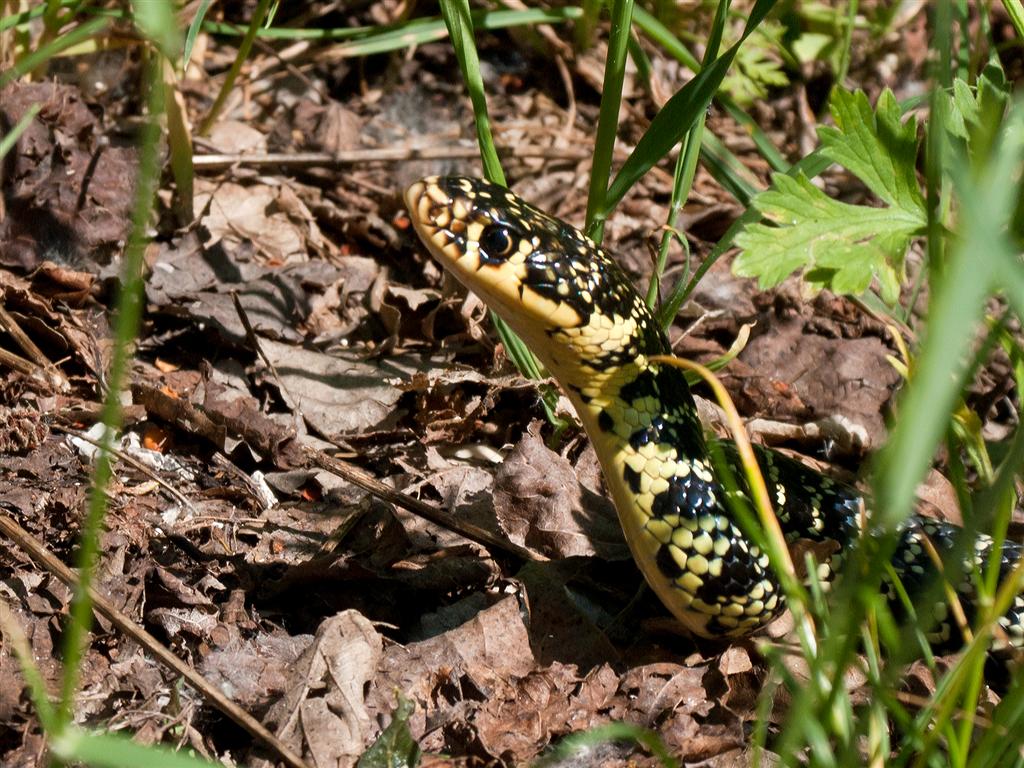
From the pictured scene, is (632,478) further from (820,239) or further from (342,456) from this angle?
→ (342,456)

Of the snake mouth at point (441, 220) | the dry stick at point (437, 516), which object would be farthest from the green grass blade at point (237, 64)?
the dry stick at point (437, 516)

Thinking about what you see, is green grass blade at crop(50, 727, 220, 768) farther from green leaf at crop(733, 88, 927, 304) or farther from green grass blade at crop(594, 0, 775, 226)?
green grass blade at crop(594, 0, 775, 226)

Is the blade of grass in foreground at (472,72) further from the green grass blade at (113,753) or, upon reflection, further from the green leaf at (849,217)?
the green grass blade at (113,753)

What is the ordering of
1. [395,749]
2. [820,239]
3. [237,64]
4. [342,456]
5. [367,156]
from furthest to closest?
[367,156] → [237,64] → [342,456] → [820,239] → [395,749]

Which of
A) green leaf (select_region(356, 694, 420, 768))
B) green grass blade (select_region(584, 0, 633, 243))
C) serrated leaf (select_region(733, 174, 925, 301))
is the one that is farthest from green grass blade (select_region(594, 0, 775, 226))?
green leaf (select_region(356, 694, 420, 768))

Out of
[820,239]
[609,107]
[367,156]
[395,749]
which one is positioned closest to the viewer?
[395,749]

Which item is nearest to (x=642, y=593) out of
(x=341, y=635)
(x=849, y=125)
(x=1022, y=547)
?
(x=341, y=635)

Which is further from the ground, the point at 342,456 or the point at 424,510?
the point at 424,510

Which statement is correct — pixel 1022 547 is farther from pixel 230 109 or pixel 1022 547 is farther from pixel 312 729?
pixel 230 109

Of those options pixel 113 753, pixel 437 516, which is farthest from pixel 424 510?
pixel 113 753
